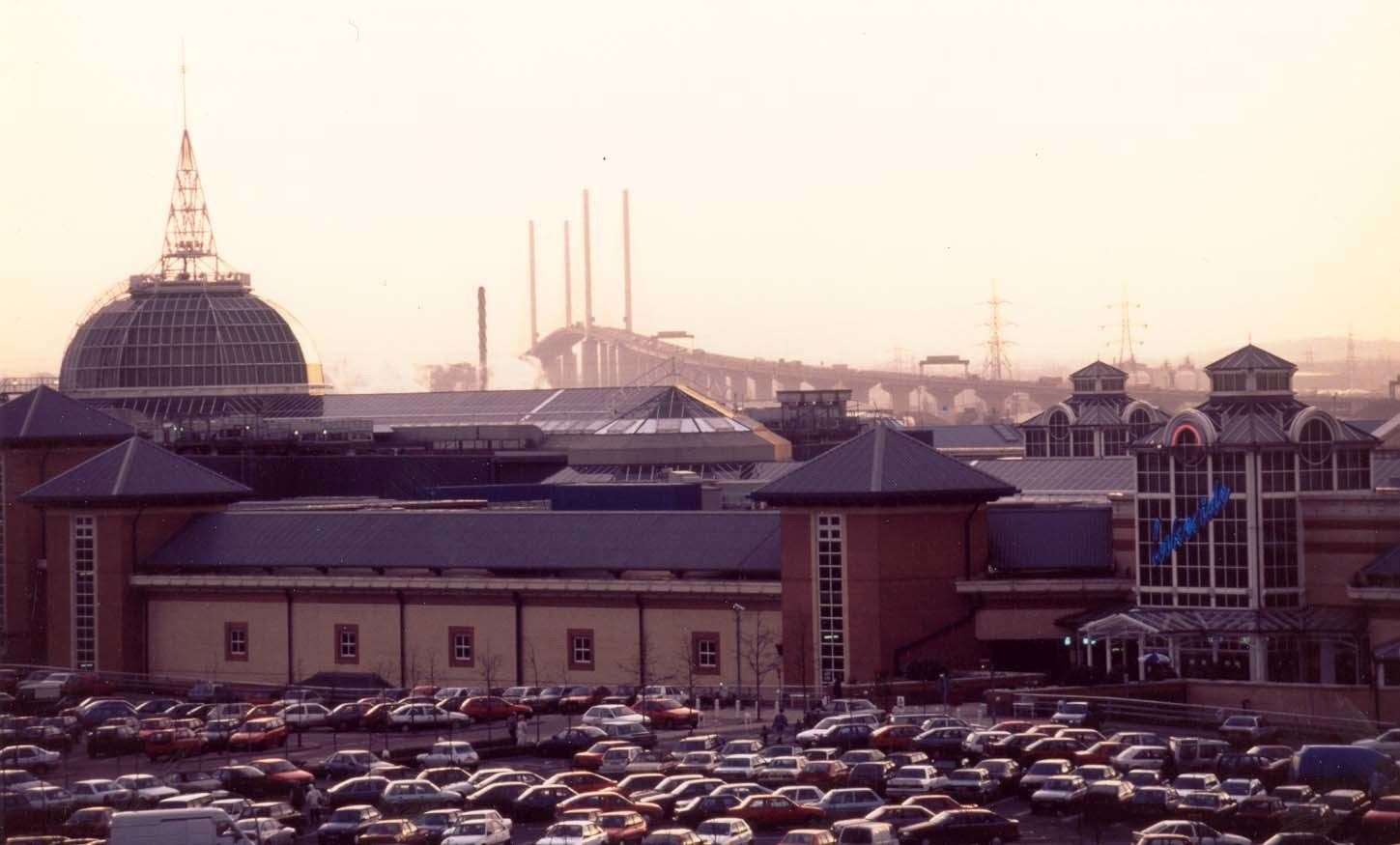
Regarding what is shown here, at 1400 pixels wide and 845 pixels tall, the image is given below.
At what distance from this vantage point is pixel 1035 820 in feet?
137

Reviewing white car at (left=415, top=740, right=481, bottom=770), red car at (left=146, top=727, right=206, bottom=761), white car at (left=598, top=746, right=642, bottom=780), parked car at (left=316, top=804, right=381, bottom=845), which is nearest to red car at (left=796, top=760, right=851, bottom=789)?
white car at (left=598, top=746, right=642, bottom=780)

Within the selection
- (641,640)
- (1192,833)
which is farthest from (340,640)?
(1192,833)

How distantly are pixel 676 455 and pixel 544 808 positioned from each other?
4431 cm

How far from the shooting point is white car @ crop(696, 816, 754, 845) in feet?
128

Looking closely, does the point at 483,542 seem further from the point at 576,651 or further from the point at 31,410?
the point at 31,410

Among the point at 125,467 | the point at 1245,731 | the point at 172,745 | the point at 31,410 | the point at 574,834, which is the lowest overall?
the point at 574,834

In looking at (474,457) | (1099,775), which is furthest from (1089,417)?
(1099,775)

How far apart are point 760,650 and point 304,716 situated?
34.1 feet

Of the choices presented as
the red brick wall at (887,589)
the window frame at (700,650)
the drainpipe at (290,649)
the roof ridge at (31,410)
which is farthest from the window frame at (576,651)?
the roof ridge at (31,410)

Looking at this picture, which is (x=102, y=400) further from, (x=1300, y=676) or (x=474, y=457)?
(x=1300, y=676)

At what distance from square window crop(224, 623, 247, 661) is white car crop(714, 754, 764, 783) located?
25.5 meters

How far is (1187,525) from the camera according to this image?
192 ft

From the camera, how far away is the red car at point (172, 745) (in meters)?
53.0

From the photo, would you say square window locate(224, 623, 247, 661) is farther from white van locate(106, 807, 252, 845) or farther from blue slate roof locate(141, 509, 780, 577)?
white van locate(106, 807, 252, 845)
